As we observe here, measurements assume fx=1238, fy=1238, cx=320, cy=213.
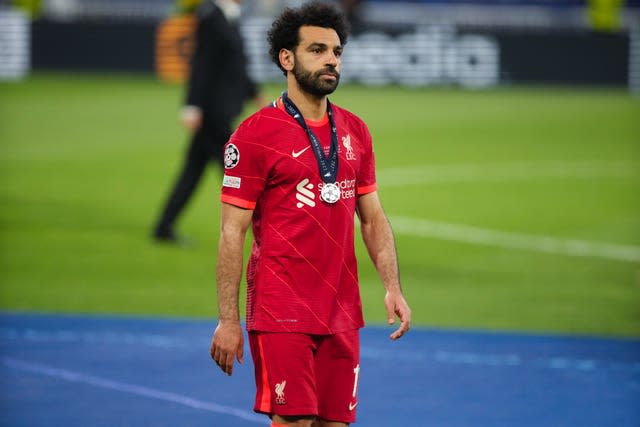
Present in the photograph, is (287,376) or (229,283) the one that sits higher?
(229,283)

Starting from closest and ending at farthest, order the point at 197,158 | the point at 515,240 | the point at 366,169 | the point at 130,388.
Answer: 1. the point at 366,169
2. the point at 130,388
3. the point at 197,158
4. the point at 515,240

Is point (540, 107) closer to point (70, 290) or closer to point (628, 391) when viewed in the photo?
point (70, 290)

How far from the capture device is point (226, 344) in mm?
5438

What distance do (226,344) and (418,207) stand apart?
10.9m

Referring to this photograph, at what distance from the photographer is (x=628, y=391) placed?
8.64m

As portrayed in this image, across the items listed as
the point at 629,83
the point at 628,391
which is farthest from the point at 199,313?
the point at 629,83

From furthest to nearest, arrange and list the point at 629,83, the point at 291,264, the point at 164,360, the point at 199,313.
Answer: the point at 629,83 → the point at 199,313 → the point at 164,360 → the point at 291,264

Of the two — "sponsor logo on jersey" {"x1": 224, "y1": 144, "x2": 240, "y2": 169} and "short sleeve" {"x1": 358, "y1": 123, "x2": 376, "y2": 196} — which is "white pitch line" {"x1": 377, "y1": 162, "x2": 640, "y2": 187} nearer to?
"short sleeve" {"x1": 358, "y1": 123, "x2": 376, "y2": 196}

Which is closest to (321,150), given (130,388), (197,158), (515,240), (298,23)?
(298,23)

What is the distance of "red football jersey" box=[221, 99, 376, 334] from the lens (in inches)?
214

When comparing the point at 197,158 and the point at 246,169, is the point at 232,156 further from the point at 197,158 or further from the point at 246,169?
the point at 197,158

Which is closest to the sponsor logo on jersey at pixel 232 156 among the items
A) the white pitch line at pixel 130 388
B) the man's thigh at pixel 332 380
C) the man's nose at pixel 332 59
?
the man's nose at pixel 332 59

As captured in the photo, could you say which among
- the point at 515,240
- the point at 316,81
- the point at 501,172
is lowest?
the point at 501,172

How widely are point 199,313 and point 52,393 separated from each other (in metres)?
2.56
